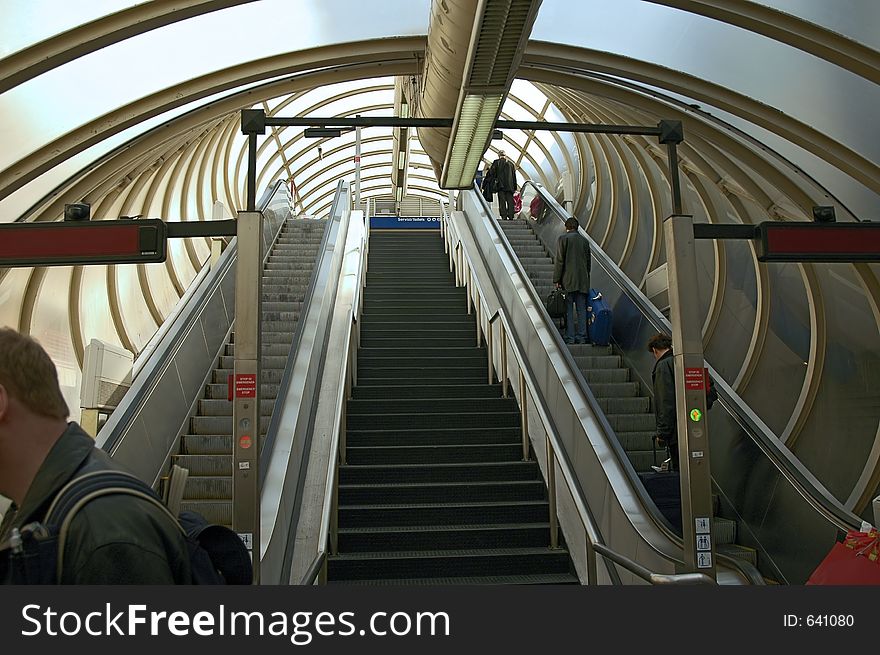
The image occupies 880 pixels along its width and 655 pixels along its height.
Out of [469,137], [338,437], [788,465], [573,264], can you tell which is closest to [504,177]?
[573,264]

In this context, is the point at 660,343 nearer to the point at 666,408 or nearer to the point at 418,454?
the point at 666,408

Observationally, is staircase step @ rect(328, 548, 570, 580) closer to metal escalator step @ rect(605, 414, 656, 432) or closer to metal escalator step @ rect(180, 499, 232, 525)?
metal escalator step @ rect(180, 499, 232, 525)

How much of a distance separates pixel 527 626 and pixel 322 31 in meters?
7.34

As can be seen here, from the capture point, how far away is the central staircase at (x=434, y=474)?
578 centimetres

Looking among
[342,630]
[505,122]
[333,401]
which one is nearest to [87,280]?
[333,401]

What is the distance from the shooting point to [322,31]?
7809 mm

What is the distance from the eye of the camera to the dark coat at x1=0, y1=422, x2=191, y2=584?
1.29m

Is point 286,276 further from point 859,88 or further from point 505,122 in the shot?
point 859,88

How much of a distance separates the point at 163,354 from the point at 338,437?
1.86 m

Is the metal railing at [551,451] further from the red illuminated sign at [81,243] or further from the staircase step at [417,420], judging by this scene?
the red illuminated sign at [81,243]

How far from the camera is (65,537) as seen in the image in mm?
1295

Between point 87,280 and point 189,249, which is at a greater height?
point 189,249

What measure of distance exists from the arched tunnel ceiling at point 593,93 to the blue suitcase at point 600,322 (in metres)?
1.37

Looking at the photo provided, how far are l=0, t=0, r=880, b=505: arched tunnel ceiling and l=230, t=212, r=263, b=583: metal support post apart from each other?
2419 millimetres
